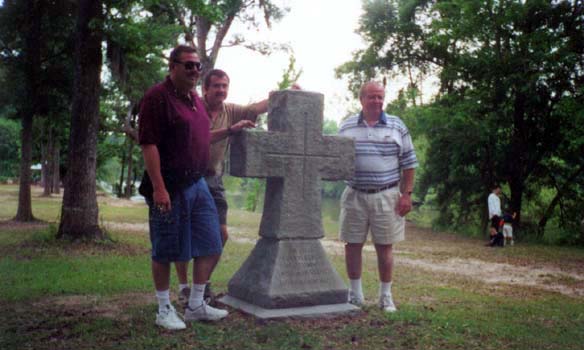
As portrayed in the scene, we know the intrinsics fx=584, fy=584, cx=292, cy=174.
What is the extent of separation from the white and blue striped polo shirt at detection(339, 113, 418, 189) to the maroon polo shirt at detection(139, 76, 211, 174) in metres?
1.68

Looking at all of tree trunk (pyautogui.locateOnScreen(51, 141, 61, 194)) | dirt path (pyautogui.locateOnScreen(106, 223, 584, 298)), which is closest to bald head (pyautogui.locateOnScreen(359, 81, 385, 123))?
dirt path (pyautogui.locateOnScreen(106, 223, 584, 298))

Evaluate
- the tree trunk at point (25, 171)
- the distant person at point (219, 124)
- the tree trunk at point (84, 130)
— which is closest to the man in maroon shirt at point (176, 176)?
the distant person at point (219, 124)

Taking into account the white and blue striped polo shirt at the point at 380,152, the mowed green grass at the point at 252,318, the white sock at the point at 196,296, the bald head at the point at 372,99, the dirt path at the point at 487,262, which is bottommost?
the dirt path at the point at 487,262

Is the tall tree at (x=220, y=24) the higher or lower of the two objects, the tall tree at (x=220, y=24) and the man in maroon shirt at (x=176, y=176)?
the higher

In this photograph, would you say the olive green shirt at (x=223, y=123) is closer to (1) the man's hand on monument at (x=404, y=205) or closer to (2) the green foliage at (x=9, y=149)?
(1) the man's hand on monument at (x=404, y=205)

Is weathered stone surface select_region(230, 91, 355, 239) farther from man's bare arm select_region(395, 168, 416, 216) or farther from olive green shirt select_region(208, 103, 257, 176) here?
man's bare arm select_region(395, 168, 416, 216)

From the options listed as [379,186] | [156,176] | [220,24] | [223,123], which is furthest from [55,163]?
[156,176]

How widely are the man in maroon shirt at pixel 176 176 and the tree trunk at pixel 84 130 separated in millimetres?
6035

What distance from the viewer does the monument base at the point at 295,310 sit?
516 centimetres

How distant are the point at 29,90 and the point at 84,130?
6353mm

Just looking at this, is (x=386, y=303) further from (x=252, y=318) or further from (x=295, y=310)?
(x=252, y=318)

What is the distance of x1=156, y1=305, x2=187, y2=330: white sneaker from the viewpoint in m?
4.70

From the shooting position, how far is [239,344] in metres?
4.41

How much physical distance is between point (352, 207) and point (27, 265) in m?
5.28
